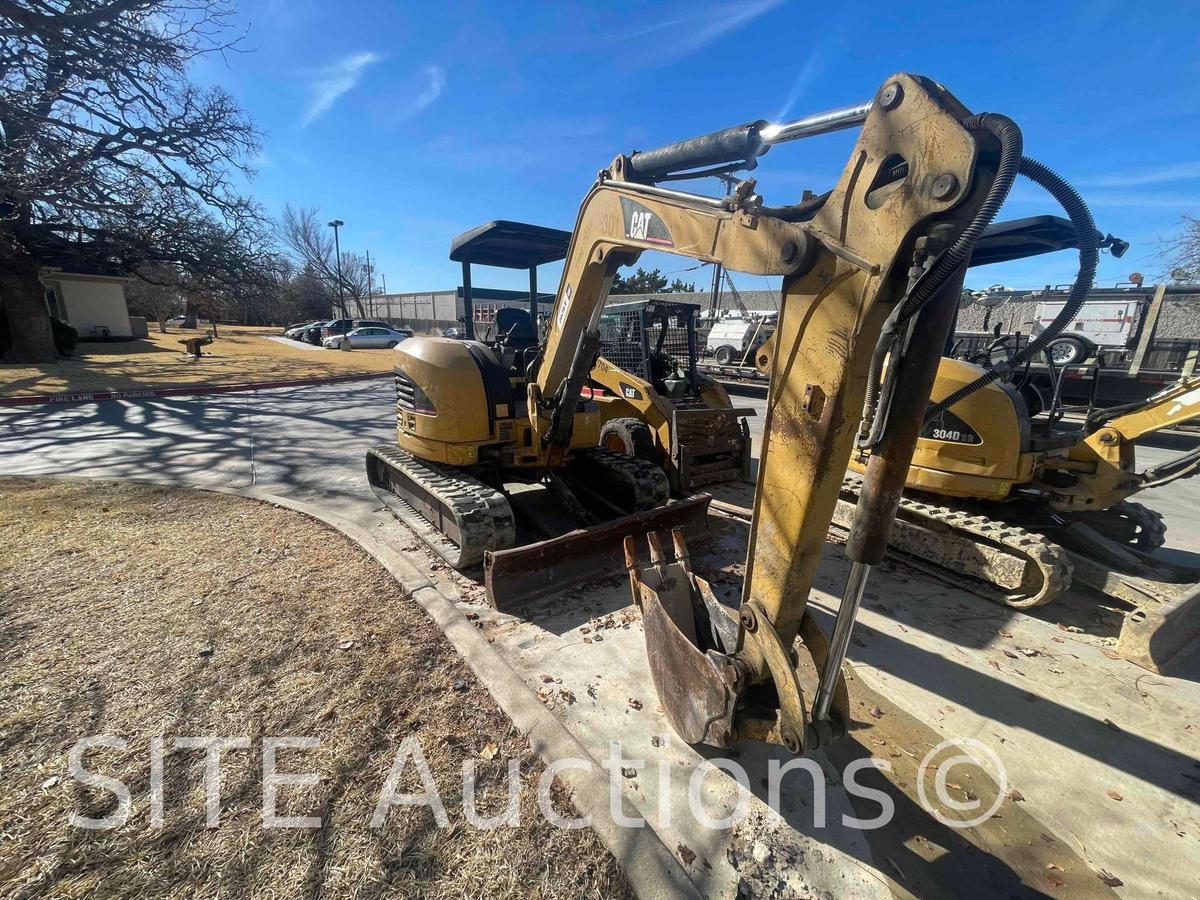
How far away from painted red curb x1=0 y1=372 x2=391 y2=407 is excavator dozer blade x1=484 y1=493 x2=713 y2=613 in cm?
1345

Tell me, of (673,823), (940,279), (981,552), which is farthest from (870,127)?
(981,552)

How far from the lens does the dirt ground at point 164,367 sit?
13.5 m

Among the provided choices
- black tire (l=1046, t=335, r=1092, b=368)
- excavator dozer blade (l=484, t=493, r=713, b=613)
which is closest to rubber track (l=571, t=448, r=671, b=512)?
excavator dozer blade (l=484, t=493, r=713, b=613)

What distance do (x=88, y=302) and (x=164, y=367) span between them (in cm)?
1263

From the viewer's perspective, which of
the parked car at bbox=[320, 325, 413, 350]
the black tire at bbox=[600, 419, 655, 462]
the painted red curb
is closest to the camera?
the black tire at bbox=[600, 419, 655, 462]

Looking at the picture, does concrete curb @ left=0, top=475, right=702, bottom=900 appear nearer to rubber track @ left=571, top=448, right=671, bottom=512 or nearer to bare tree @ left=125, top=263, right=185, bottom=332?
rubber track @ left=571, top=448, right=671, bottom=512

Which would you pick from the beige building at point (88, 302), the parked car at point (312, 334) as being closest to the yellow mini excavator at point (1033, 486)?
the beige building at point (88, 302)

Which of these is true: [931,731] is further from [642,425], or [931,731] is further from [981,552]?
[642,425]

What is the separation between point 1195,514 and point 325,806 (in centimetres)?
992

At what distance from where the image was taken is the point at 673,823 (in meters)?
2.21

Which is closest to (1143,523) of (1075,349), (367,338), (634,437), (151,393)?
(1075,349)

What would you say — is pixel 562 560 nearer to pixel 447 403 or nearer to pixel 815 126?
pixel 447 403

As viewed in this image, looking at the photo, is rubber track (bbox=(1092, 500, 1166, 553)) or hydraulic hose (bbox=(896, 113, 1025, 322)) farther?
rubber track (bbox=(1092, 500, 1166, 553))

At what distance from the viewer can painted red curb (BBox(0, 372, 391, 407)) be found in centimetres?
1114
